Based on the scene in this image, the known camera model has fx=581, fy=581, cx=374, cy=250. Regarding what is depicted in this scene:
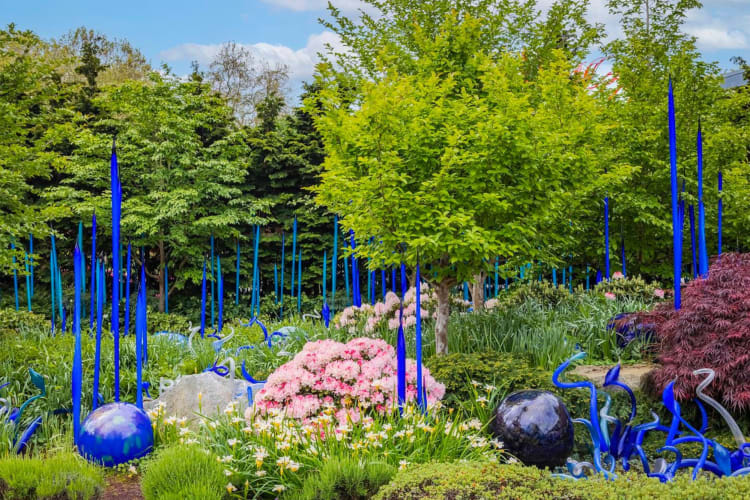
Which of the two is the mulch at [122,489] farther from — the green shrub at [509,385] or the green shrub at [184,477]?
the green shrub at [509,385]

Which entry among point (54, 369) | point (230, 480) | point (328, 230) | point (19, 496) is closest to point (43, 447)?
point (54, 369)

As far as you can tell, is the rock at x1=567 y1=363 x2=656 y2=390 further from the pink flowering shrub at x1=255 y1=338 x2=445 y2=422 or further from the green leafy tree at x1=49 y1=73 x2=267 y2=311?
the green leafy tree at x1=49 y1=73 x2=267 y2=311

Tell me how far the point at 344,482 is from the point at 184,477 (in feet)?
2.60

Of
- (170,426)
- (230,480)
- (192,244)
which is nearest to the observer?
(230,480)

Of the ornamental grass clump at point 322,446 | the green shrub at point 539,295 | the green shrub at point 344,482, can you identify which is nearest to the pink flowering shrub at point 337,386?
the ornamental grass clump at point 322,446

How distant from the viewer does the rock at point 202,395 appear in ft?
14.6

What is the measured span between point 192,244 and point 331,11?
5.94 meters

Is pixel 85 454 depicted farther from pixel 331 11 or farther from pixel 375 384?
pixel 331 11

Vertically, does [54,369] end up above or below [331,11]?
below

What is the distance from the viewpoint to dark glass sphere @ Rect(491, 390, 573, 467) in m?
3.65

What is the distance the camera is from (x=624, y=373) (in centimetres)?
559

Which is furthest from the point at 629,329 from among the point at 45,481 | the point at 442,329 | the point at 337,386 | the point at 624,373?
the point at 45,481

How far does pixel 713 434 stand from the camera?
4.56 metres

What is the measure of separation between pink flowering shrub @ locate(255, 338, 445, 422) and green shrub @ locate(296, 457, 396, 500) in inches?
29.8
